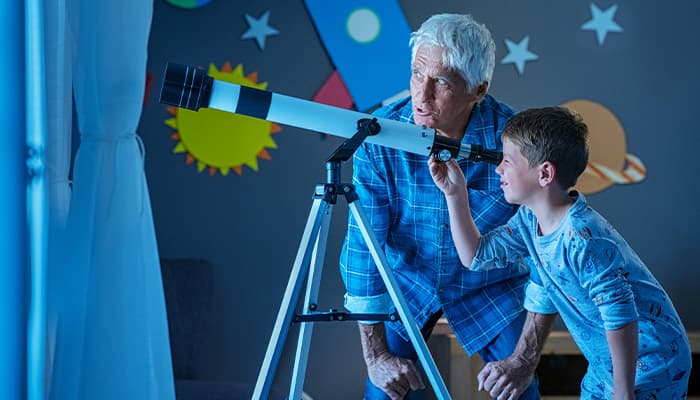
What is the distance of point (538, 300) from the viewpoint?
1.84 meters

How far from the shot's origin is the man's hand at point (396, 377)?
74.5 inches

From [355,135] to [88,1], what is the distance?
1.82 ft

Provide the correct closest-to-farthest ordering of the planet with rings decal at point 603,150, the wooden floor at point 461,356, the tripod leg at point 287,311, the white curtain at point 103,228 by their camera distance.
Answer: the white curtain at point 103,228, the tripod leg at point 287,311, the wooden floor at point 461,356, the planet with rings decal at point 603,150

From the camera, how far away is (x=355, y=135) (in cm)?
161

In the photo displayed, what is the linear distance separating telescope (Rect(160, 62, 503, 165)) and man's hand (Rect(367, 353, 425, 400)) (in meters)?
0.53

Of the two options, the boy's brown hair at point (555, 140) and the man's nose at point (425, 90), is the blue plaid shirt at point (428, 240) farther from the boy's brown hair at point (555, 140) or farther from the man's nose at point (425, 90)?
the boy's brown hair at point (555, 140)

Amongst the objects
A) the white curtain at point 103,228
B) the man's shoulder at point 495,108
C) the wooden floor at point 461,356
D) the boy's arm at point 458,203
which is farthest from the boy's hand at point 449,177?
the wooden floor at point 461,356

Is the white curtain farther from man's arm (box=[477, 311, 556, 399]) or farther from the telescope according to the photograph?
man's arm (box=[477, 311, 556, 399])

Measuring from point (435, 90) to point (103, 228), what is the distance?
792mm

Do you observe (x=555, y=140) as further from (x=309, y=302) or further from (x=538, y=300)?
(x=309, y=302)

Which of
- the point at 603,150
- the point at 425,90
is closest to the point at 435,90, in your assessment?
the point at 425,90

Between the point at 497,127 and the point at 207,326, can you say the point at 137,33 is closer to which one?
the point at 497,127

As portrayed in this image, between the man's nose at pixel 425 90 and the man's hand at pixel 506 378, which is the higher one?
the man's nose at pixel 425 90

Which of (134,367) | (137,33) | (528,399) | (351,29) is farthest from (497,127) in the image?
(351,29)
